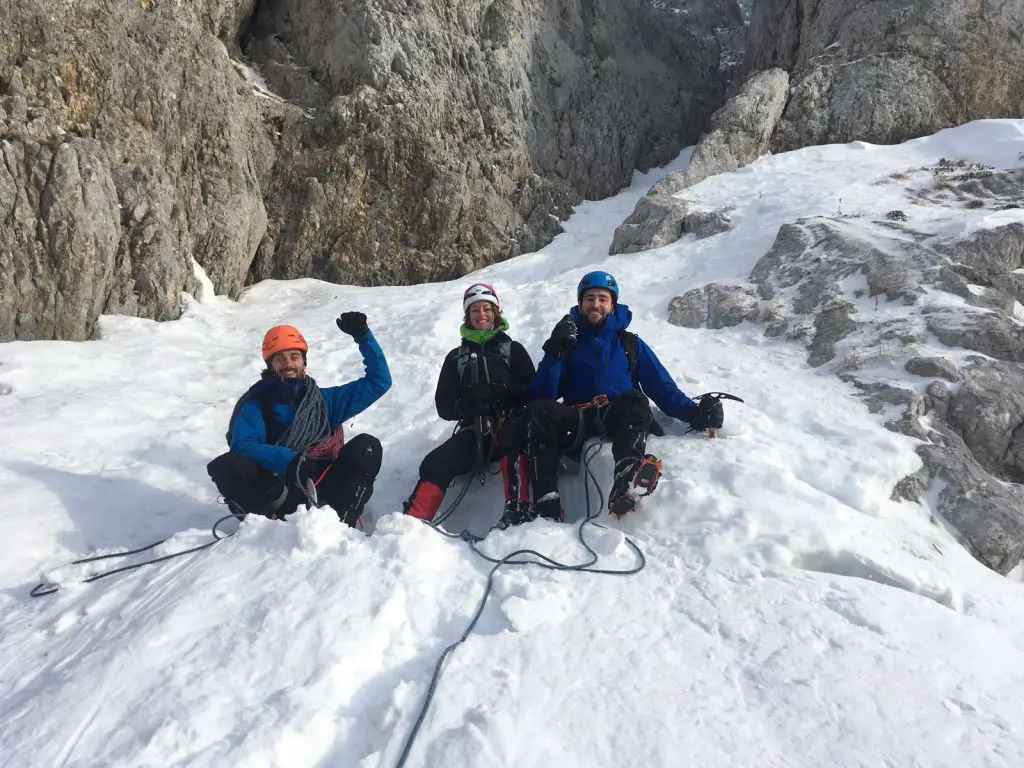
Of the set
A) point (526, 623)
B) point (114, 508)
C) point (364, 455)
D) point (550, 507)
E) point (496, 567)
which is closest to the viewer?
point (526, 623)

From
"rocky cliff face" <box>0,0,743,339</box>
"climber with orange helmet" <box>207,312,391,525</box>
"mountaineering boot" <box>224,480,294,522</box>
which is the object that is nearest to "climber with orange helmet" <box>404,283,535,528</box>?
"climber with orange helmet" <box>207,312,391,525</box>

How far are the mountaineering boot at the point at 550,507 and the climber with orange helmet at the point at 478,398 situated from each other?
1.06ft

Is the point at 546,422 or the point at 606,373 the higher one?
the point at 606,373

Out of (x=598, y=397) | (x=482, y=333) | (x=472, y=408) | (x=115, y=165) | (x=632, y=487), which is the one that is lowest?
(x=632, y=487)

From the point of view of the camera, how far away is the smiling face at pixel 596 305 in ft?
17.5

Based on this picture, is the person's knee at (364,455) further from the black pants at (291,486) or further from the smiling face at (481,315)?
the smiling face at (481,315)

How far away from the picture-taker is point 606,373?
522 centimetres

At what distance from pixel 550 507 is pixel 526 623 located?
1.56 metres

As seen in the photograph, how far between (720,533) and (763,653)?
3.50 feet

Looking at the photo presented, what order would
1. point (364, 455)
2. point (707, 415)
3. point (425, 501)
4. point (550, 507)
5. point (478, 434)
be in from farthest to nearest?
point (478, 434) → point (707, 415) → point (425, 501) → point (364, 455) → point (550, 507)

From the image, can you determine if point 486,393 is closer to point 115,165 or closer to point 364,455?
point 364,455

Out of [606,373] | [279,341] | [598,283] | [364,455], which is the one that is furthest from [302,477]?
[598,283]

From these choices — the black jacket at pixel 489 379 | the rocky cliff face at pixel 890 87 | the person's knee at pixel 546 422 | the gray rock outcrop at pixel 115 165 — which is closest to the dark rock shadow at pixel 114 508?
the black jacket at pixel 489 379

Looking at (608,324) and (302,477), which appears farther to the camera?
(608,324)
